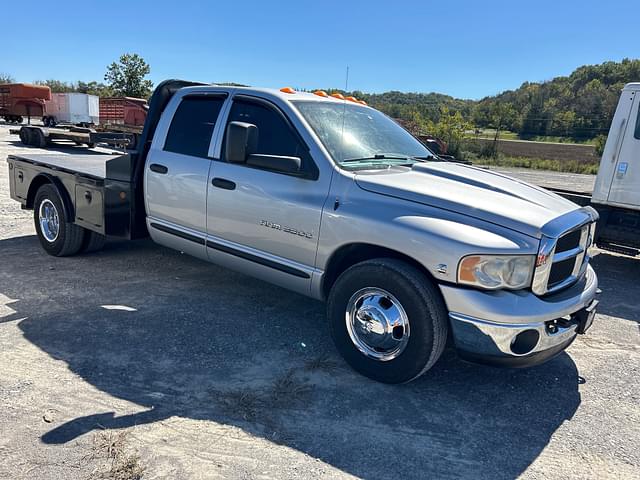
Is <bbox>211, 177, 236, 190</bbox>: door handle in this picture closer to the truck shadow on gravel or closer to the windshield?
the windshield

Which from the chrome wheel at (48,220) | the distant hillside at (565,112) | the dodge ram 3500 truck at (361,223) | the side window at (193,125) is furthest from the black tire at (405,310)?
the distant hillside at (565,112)

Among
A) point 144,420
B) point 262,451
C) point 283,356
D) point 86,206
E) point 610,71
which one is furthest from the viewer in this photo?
point 610,71

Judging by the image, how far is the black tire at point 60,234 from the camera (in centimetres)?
607

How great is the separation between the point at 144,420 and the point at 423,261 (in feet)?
6.50

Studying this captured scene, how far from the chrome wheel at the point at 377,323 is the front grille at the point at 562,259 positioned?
893 millimetres

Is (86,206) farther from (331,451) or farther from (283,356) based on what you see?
(331,451)

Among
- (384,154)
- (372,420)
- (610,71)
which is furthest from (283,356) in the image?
(610,71)

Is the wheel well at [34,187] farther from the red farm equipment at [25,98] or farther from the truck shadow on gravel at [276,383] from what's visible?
the red farm equipment at [25,98]

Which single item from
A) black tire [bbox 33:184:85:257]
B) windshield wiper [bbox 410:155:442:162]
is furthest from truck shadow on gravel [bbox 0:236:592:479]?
windshield wiper [bbox 410:155:442:162]

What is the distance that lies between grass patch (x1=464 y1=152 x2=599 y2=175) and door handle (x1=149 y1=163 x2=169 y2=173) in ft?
96.2

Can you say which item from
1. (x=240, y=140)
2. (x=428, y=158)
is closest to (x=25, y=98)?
(x=240, y=140)

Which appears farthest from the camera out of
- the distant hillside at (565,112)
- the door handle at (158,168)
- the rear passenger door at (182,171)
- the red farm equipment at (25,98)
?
the distant hillside at (565,112)

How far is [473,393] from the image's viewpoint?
12.0ft

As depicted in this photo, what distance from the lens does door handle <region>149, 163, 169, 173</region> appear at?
16.3ft
